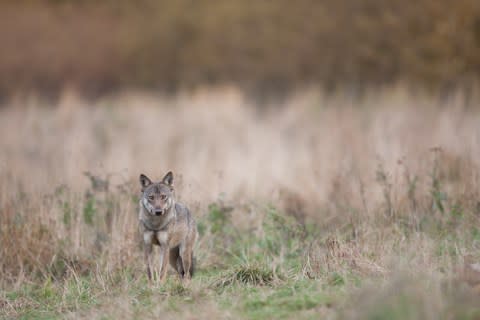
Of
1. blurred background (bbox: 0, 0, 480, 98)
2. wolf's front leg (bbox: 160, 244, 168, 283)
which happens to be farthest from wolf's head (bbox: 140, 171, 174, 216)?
blurred background (bbox: 0, 0, 480, 98)

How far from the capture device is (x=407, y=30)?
1922 centimetres

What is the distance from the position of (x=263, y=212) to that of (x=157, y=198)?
268cm

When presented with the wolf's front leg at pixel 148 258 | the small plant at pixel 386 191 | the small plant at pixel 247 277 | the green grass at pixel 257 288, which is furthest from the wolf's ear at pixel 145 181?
the small plant at pixel 386 191

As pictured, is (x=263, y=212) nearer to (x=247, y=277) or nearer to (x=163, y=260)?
(x=163, y=260)

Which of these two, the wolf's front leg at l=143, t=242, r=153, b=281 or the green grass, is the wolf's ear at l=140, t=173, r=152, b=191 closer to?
the wolf's front leg at l=143, t=242, r=153, b=281

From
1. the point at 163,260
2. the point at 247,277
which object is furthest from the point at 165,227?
the point at 247,277

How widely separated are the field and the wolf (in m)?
0.23

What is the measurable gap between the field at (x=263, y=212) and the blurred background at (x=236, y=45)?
329cm

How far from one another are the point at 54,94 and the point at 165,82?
5364mm

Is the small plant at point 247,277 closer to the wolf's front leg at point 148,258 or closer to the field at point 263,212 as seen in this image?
the field at point 263,212

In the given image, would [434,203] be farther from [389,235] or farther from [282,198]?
[282,198]

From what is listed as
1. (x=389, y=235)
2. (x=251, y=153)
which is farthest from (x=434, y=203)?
(x=251, y=153)

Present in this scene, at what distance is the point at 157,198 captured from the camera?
6.77 m

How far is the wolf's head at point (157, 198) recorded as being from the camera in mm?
6691
